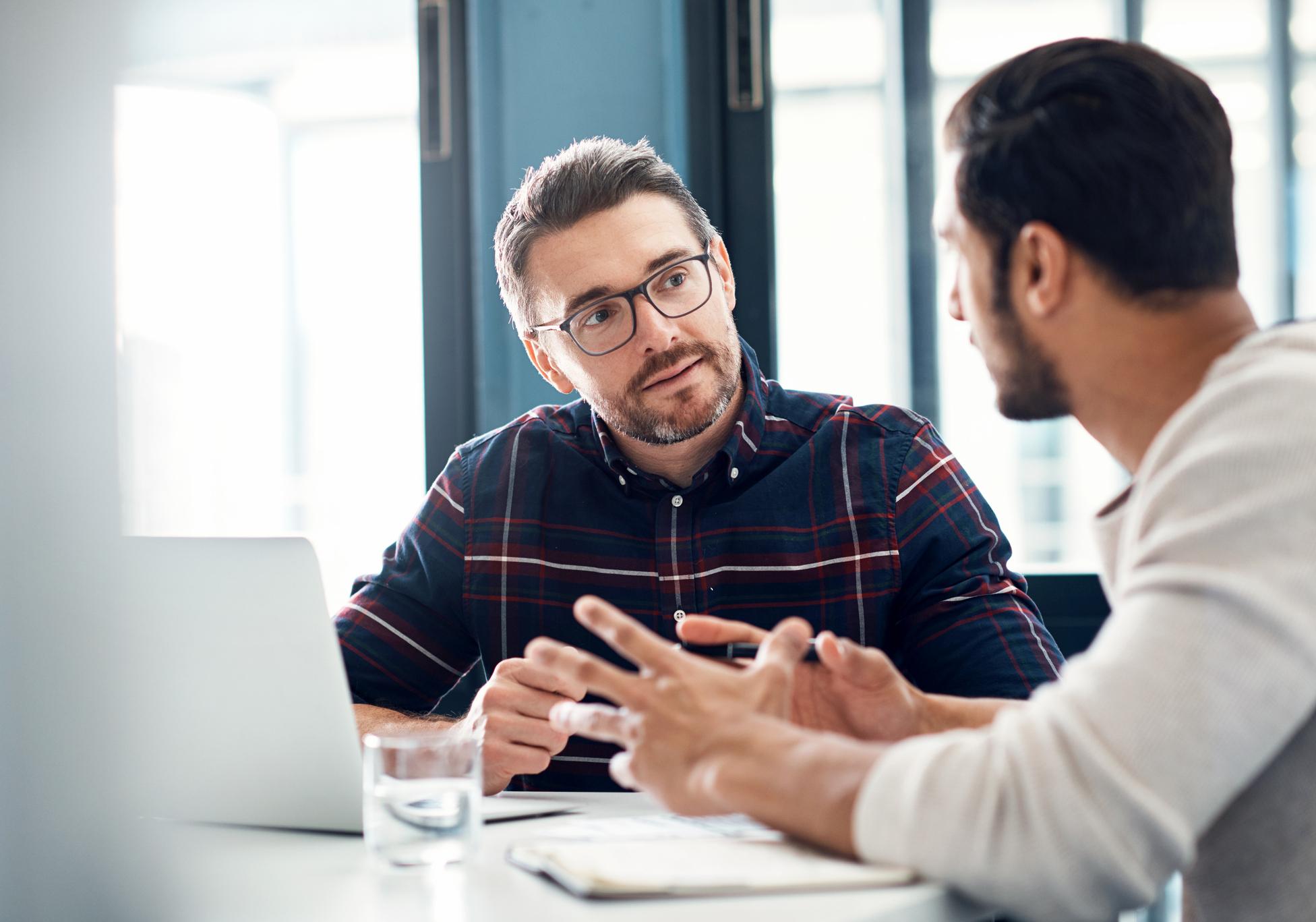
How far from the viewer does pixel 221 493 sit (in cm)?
251

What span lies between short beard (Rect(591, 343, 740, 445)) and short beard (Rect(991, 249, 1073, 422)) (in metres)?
0.62

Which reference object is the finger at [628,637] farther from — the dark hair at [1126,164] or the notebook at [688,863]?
the dark hair at [1126,164]

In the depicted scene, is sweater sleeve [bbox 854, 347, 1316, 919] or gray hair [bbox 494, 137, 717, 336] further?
gray hair [bbox 494, 137, 717, 336]

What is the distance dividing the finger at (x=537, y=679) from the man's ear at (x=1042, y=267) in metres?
0.56

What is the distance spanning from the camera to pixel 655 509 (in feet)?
5.03

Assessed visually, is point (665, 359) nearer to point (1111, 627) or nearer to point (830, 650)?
point (830, 650)

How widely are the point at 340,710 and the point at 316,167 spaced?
1910mm

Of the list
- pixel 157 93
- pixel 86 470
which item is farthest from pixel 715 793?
pixel 157 93

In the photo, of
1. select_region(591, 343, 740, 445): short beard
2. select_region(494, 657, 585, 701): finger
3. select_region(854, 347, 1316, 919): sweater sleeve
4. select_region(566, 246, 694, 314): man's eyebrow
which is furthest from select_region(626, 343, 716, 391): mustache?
select_region(854, 347, 1316, 919): sweater sleeve

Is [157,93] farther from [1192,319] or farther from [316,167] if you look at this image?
[1192,319]

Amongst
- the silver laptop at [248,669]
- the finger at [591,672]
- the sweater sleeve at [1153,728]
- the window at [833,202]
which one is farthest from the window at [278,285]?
the sweater sleeve at [1153,728]

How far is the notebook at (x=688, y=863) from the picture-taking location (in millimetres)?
698

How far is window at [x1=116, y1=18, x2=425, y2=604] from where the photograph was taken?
2420mm

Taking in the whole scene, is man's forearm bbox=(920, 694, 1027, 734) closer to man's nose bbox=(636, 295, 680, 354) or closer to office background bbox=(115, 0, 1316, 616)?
man's nose bbox=(636, 295, 680, 354)
